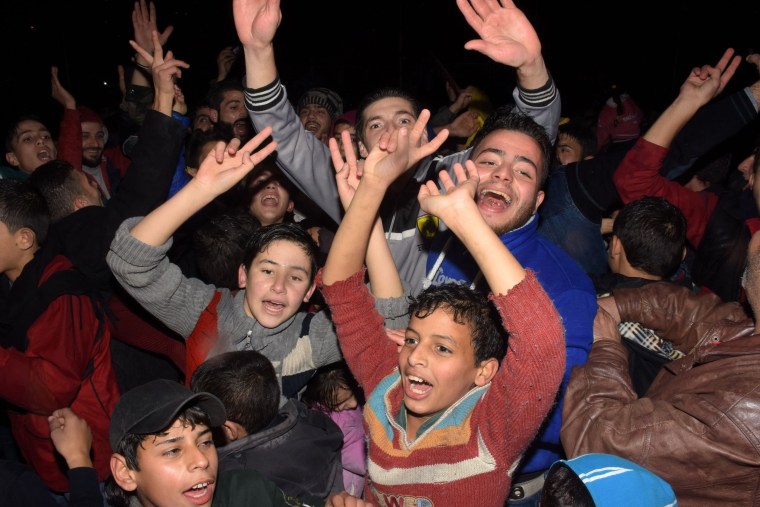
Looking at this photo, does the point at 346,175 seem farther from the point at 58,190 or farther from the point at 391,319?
the point at 58,190

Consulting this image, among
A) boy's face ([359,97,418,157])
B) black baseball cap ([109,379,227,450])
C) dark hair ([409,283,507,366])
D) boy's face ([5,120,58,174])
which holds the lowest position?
black baseball cap ([109,379,227,450])

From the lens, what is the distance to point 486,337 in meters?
1.97

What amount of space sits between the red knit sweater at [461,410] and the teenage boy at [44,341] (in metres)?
1.23

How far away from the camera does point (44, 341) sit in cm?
250

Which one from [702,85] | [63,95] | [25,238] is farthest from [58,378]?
[702,85]

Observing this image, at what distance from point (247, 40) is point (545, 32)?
6958 millimetres

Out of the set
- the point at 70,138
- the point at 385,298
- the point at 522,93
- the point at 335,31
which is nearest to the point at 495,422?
the point at 385,298

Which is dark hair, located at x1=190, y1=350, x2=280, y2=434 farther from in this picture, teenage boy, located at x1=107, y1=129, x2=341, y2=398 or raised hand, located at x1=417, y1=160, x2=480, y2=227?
raised hand, located at x1=417, y1=160, x2=480, y2=227

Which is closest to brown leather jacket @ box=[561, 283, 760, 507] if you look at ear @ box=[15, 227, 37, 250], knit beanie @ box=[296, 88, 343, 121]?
ear @ box=[15, 227, 37, 250]

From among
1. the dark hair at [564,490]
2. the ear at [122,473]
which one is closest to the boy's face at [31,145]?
the ear at [122,473]

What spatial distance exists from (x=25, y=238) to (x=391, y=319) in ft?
5.61

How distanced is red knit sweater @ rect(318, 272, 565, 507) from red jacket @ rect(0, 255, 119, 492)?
4.02ft

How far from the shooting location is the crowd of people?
1744mm

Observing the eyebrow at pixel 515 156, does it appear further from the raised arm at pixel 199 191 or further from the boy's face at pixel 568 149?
the boy's face at pixel 568 149
